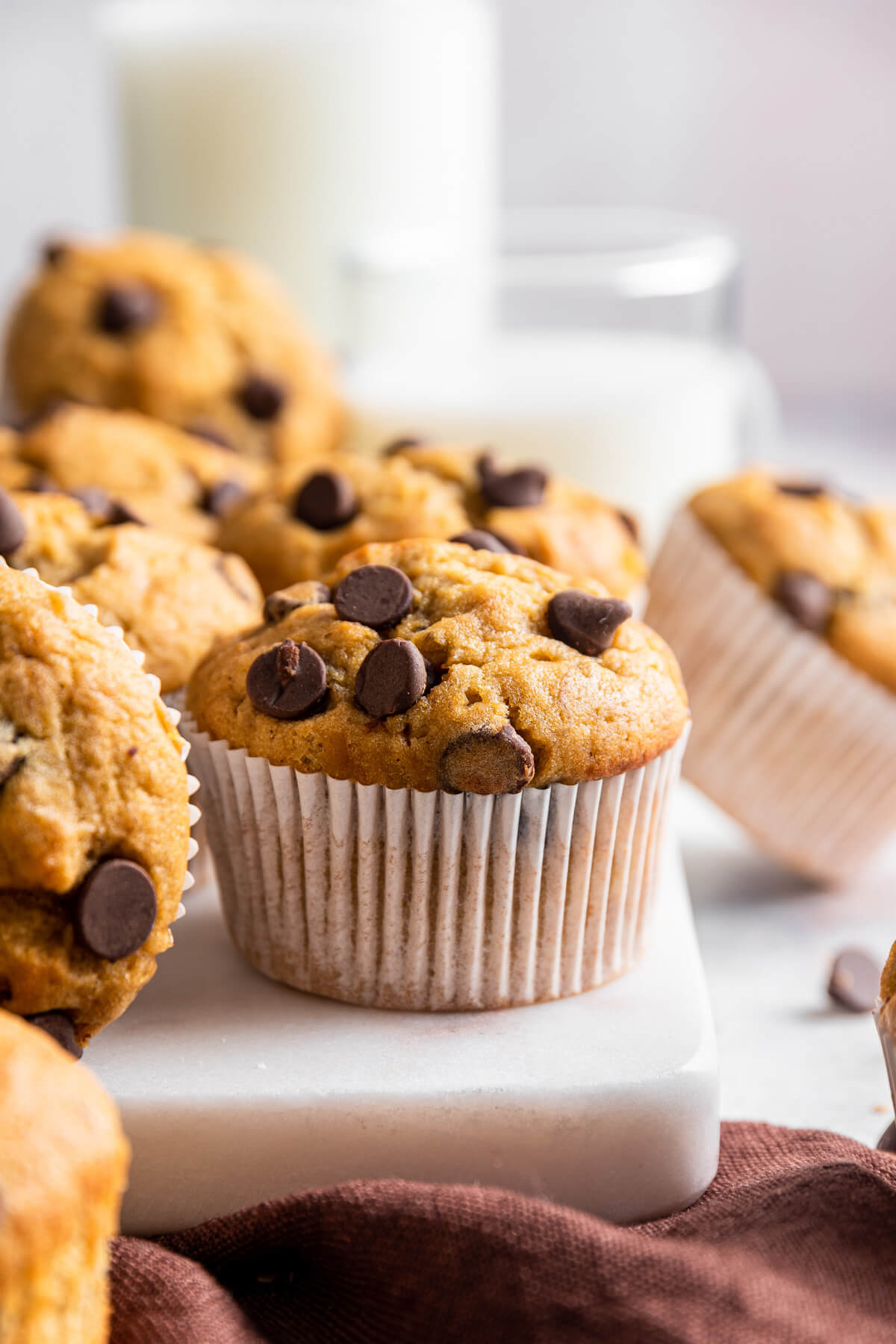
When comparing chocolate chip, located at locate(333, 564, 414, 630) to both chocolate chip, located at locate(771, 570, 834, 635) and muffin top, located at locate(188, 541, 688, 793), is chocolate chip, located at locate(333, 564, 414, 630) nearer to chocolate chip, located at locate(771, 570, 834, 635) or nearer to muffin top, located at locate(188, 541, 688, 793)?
muffin top, located at locate(188, 541, 688, 793)

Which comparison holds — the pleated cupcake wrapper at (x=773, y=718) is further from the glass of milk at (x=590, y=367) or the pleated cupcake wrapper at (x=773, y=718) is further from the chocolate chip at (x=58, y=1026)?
the chocolate chip at (x=58, y=1026)

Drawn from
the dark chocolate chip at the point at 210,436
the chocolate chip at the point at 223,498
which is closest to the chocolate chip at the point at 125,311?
the dark chocolate chip at the point at 210,436

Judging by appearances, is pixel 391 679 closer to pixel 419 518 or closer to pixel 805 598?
pixel 419 518

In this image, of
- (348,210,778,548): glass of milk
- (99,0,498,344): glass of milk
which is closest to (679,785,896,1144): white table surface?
(348,210,778,548): glass of milk

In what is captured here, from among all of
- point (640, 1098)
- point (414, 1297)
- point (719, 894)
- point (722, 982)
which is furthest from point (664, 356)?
point (414, 1297)

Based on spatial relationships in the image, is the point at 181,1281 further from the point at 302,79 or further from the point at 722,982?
the point at 302,79

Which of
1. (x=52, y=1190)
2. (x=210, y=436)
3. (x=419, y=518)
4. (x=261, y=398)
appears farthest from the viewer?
(x=261, y=398)

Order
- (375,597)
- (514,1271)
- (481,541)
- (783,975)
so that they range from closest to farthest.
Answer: (514,1271) < (375,597) < (481,541) < (783,975)

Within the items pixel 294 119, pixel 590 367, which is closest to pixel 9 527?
pixel 590 367
